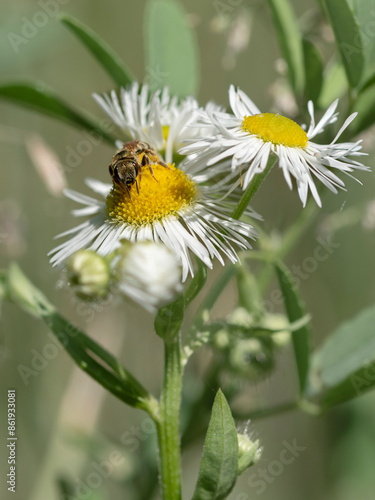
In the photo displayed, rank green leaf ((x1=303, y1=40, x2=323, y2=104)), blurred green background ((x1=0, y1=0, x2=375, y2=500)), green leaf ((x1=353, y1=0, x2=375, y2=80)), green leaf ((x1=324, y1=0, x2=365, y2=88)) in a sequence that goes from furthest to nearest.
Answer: blurred green background ((x1=0, y1=0, x2=375, y2=500)) < green leaf ((x1=303, y1=40, x2=323, y2=104)) < green leaf ((x1=353, y1=0, x2=375, y2=80)) < green leaf ((x1=324, y1=0, x2=365, y2=88))

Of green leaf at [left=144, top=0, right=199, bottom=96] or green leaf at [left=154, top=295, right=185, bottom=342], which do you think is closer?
green leaf at [left=154, top=295, right=185, bottom=342]

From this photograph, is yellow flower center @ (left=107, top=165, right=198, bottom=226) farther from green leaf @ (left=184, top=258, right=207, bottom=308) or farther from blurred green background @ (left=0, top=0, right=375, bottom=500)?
blurred green background @ (left=0, top=0, right=375, bottom=500)

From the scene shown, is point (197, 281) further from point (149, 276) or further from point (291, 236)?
point (291, 236)

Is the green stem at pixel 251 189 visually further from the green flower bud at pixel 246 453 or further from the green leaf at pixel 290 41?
the green leaf at pixel 290 41

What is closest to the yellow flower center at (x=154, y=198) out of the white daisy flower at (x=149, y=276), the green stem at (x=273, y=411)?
the white daisy flower at (x=149, y=276)

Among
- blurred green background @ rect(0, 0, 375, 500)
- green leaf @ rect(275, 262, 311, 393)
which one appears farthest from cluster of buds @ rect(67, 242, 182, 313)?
blurred green background @ rect(0, 0, 375, 500)

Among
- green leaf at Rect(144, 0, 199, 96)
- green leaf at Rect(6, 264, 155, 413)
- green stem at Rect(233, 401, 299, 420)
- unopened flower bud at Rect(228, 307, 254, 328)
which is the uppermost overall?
green leaf at Rect(144, 0, 199, 96)

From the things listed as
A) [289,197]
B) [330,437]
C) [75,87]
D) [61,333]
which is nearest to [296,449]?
[330,437]

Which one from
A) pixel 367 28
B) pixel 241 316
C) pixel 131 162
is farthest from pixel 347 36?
pixel 241 316
